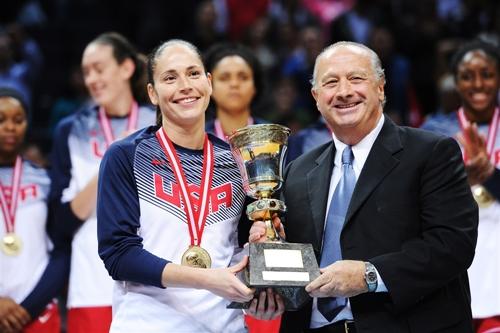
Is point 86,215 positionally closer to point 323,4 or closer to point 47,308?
point 47,308

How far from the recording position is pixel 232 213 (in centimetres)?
381

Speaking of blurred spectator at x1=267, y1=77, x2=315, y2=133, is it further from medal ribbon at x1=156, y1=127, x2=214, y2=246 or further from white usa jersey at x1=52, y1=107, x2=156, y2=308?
Answer: medal ribbon at x1=156, y1=127, x2=214, y2=246

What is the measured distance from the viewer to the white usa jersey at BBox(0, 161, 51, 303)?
17.1ft

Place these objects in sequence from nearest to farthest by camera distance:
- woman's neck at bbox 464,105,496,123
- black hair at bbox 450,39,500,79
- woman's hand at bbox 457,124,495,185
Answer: woman's hand at bbox 457,124,495,185 < woman's neck at bbox 464,105,496,123 < black hair at bbox 450,39,500,79

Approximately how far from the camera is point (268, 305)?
142 inches

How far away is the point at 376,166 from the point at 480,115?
1975 millimetres

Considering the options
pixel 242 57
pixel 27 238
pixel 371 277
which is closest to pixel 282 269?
pixel 371 277

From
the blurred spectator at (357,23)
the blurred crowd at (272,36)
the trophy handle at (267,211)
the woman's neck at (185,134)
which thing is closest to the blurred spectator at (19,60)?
the blurred crowd at (272,36)

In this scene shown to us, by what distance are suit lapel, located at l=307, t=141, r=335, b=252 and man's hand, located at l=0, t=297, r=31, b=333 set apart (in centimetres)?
201

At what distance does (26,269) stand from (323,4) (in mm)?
6817

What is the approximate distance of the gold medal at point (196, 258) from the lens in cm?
357

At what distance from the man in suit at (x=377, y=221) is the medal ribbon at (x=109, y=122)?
171cm

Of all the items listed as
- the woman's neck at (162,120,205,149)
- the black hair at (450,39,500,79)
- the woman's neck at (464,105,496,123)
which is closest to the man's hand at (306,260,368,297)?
the woman's neck at (162,120,205,149)

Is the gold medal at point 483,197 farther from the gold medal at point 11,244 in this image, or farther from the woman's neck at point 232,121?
the gold medal at point 11,244
